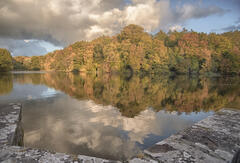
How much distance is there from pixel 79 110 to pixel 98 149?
174 inches

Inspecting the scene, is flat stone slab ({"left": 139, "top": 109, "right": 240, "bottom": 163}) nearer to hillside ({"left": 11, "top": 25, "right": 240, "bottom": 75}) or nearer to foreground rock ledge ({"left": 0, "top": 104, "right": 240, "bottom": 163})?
foreground rock ledge ({"left": 0, "top": 104, "right": 240, "bottom": 163})

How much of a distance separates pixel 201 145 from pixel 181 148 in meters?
0.53

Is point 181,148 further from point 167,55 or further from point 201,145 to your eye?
point 167,55

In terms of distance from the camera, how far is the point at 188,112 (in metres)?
8.12

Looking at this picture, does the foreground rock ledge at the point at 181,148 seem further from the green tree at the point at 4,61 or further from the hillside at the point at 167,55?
the green tree at the point at 4,61

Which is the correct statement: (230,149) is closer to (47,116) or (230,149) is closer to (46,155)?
(46,155)

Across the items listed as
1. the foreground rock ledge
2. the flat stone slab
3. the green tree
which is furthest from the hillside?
the foreground rock ledge

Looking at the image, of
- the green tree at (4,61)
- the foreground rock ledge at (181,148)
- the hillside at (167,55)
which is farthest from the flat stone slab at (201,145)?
the green tree at (4,61)

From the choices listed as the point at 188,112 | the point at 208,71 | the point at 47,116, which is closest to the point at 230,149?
the point at 188,112

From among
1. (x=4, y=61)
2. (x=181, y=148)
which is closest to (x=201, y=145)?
(x=181, y=148)

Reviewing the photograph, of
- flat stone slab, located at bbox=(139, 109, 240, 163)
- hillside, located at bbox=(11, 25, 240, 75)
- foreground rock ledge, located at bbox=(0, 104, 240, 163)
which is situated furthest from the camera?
hillside, located at bbox=(11, 25, 240, 75)

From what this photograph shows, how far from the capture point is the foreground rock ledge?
247 cm

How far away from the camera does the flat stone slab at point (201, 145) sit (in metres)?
2.61

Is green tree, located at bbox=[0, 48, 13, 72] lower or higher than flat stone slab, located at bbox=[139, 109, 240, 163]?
higher
